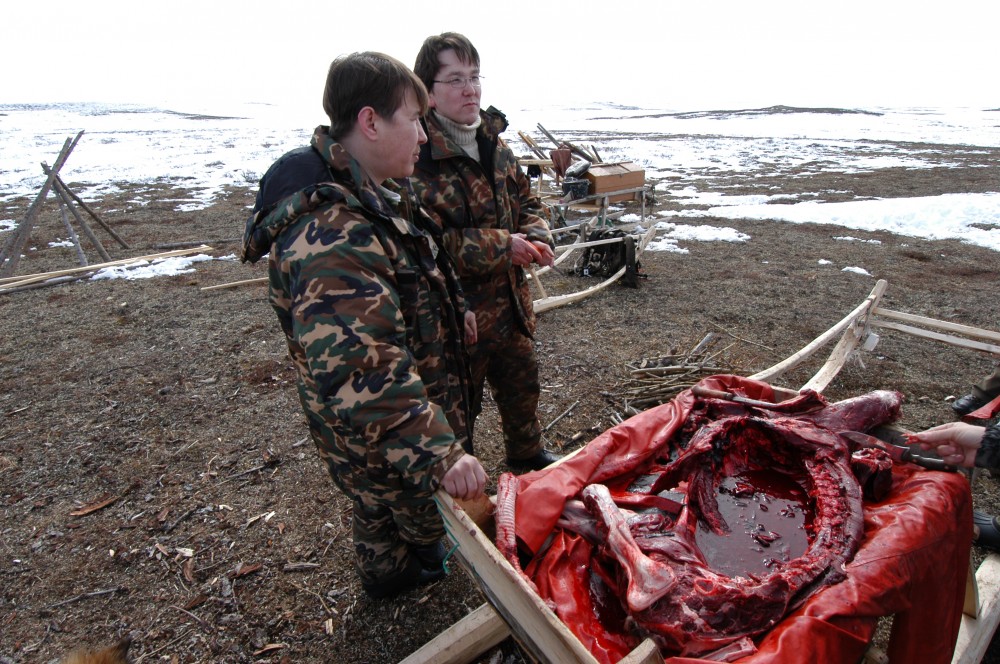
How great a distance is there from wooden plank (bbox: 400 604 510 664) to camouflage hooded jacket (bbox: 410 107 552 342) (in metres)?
1.39

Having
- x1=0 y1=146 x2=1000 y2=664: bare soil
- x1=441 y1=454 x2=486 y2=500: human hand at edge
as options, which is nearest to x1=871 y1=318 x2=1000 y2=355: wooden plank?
x1=0 y1=146 x2=1000 y2=664: bare soil

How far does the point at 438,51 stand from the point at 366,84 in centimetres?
108

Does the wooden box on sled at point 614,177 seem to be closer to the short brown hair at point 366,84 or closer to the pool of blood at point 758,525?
the pool of blood at point 758,525

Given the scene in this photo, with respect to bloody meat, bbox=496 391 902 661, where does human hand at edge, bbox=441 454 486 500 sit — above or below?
above

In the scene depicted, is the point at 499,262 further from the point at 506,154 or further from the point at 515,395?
the point at 515,395

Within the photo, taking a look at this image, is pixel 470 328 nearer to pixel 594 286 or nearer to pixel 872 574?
pixel 872 574

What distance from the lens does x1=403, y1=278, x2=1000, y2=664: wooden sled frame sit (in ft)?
4.44

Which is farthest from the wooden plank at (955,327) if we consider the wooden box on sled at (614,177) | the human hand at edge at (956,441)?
the wooden box on sled at (614,177)

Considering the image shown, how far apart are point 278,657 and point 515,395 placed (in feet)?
6.04

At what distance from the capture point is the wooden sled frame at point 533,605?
4.44ft

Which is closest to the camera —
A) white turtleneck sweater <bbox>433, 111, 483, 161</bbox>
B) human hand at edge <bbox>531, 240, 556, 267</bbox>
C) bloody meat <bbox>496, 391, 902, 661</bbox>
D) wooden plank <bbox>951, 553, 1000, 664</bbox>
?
bloody meat <bbox>496, 391, 902, 661</bbox>

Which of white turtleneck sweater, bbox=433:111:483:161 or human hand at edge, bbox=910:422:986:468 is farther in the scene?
white turtleneck sweater, bbox=433:111:483:161

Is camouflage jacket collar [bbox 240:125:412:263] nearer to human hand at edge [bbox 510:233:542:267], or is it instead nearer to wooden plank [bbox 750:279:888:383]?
human hand at edge [bbox 510:233:542:267]

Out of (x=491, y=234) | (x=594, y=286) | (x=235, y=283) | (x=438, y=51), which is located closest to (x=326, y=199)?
(x=491, y=234)
